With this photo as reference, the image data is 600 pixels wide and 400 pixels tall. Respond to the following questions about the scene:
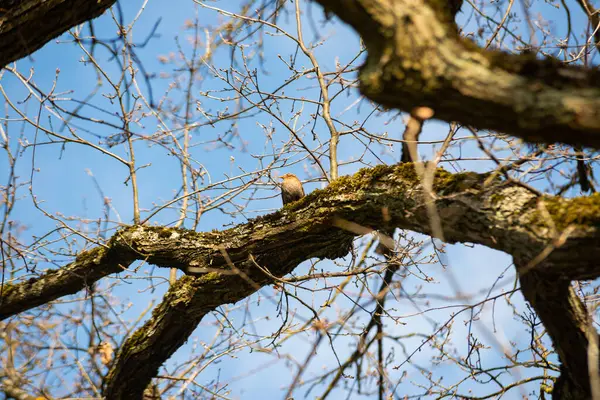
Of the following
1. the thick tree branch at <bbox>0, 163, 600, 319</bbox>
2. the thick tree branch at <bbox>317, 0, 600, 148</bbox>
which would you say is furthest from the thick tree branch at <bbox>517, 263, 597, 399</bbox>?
the thick tree branch at <bbox>317, 0, 600, 148</bbox>

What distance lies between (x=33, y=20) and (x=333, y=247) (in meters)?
2.17

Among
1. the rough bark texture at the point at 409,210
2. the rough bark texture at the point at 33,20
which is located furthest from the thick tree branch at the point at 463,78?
the rough bark texture at the point at 33,20

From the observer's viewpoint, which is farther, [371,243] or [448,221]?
[371,243]

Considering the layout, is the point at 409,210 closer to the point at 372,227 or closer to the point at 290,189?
the point at 372,227

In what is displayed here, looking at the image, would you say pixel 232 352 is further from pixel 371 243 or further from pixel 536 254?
pixel 536 254

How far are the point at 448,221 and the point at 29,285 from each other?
3.44 m

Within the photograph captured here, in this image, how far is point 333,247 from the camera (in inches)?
143

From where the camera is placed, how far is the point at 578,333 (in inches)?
112

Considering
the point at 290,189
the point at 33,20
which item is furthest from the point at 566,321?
the point at 290,189

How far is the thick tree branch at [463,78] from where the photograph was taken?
1.85 metres

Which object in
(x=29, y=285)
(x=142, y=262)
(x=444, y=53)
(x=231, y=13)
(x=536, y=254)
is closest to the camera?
(x=444, y=53)

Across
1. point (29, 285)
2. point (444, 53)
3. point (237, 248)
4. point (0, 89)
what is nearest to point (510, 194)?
point (444, 53)

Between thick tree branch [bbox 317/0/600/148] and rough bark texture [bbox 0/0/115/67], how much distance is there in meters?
1.39

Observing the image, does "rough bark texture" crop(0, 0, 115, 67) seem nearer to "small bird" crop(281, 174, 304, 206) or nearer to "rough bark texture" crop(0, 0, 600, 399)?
"rough bark texture" crop(0, 0, 600, 399)
